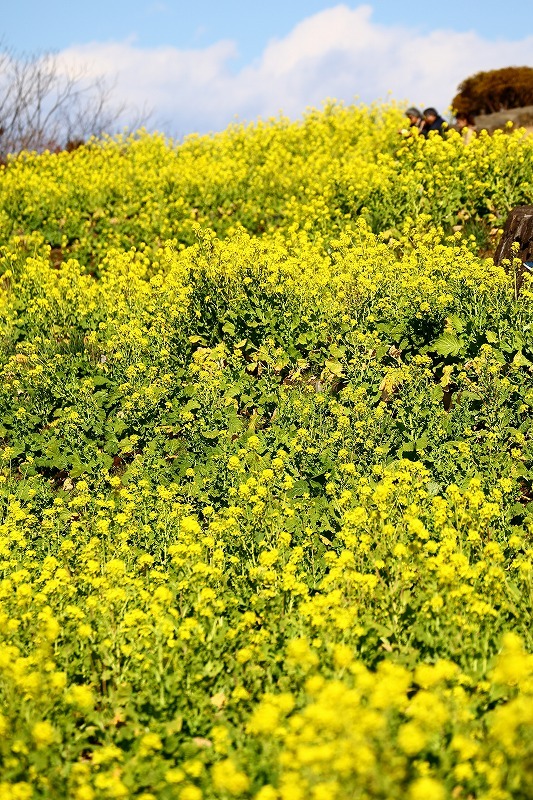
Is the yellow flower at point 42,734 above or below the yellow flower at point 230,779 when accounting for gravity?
above

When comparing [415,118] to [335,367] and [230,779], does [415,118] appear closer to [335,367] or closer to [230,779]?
[335,367]

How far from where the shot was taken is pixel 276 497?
6062mm

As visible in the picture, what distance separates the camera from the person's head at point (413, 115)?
16531 millimetres

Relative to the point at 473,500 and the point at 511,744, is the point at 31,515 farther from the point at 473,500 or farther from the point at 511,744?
the point at 511,744

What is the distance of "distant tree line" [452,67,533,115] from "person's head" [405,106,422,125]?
36.5ft

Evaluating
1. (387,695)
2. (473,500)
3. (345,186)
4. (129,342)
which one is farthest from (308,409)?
(345,186)

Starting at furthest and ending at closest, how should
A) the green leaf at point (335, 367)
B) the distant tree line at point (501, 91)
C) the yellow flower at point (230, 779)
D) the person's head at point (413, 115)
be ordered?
the distant tree line at point (501, 91)
the person's head at point (413, 115)
the green leaf at point (335, 367)
the yellow flower at point (230, 779)

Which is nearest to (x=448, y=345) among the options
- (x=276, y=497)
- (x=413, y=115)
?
(x=276, y=497)

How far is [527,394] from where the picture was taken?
6.39 metres

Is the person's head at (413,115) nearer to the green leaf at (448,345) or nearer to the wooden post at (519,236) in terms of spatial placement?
the wooden post at (519,236)

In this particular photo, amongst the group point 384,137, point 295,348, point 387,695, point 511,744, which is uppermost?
point 384,137

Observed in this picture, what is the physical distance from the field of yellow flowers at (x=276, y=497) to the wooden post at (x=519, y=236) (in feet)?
2.43

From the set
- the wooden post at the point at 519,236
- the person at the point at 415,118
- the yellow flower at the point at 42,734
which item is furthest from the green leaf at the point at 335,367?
the person at the point at 415,118

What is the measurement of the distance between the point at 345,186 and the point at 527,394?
6.00 m
